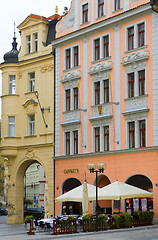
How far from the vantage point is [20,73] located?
4650 cm

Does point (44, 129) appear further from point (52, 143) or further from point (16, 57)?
point (16, 57)

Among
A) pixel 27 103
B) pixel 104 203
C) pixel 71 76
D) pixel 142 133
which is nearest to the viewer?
pixel 142 133

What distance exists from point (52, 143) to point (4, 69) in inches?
379

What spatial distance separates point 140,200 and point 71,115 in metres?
9.76

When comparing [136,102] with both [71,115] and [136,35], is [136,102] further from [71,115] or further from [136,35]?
[71,115]

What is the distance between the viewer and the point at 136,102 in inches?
1412

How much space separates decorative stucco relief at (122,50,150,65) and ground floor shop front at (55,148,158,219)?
6.66 meters

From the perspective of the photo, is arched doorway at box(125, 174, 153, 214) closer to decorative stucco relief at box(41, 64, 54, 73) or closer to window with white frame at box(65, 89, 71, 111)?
window with white frame at box(65, 89, 71, 111)

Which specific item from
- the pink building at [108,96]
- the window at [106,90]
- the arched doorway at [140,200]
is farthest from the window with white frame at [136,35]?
the arched doorway at [140,200]

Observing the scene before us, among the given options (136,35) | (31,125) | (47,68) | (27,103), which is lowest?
(31,125)

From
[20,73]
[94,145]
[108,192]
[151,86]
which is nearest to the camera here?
[108,192]

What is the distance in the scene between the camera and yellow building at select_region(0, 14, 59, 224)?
43688mm

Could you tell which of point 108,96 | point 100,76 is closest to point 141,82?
point 108,96

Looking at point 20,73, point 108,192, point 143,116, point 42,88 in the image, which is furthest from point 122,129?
point 20,73
